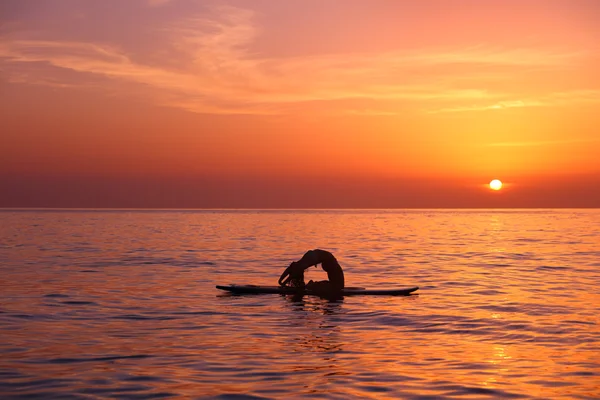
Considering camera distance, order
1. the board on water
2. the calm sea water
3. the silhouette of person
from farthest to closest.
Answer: the board on water → the silhouette of person → the calm sea water

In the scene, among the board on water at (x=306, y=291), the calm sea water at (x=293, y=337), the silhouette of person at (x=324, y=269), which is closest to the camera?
the calm sea water at (x=293, y=337)

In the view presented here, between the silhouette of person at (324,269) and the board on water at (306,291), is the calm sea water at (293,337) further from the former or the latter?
the silhouette of person at (324,269)

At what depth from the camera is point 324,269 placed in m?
24.9

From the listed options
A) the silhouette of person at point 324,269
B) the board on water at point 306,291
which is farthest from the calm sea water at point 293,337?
the silhouette of person at point 324,269

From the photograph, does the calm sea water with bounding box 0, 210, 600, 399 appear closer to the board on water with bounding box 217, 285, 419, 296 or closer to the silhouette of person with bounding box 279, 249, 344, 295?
the board on water with bounding box 217, 285, 419, 296

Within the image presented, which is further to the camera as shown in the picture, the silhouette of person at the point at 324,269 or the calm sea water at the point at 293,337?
the silhouette of person at the point at 324,269

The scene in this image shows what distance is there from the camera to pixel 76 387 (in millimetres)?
11789

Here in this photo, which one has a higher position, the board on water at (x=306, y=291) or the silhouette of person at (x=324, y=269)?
the silhouette of person at (x=324, y=269)

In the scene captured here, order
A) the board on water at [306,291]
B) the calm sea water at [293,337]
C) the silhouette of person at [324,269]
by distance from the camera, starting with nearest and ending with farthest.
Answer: the calm sea water at [293,337]
the silhouette of person at [324,269]
the board on water at [306,291]

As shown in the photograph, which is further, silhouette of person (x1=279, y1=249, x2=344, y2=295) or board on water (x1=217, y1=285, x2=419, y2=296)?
board on water (x1=217, y1=285, x2=419, y2=296)

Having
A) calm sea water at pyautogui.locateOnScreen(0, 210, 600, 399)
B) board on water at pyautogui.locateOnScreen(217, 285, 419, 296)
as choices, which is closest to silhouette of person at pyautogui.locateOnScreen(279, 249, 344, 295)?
board on water at pyautogui.locateOnScreen(217, 285, 419, 296)

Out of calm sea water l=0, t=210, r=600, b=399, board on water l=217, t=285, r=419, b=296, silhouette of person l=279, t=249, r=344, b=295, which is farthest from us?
board on water l=217, t=285, r=419, b=296

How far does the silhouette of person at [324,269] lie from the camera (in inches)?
980

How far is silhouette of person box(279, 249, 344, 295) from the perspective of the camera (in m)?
24.9
